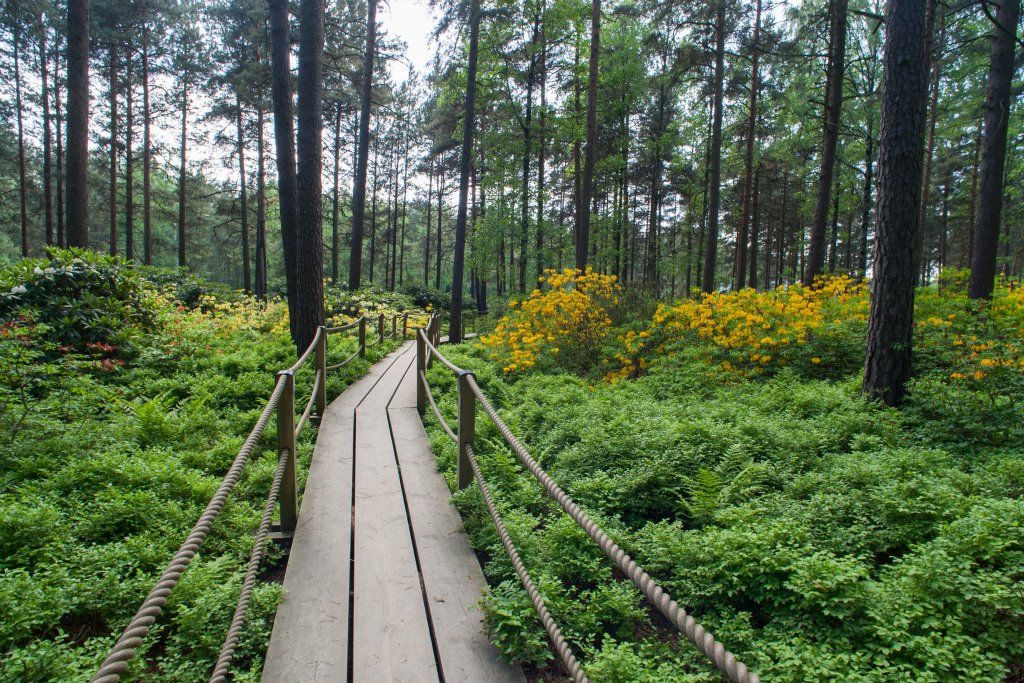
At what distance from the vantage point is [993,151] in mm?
9164

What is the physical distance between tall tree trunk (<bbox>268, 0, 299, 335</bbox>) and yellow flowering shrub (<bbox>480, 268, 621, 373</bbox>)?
13.7ft

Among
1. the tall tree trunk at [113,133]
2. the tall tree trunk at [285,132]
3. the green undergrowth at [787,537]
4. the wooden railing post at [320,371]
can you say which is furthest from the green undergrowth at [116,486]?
the tall tree trunk at [113,133]

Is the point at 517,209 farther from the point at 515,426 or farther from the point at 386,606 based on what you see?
the point at 386,606

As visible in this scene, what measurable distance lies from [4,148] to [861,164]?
132 ft

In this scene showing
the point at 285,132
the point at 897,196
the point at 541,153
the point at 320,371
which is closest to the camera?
the point at 897,196

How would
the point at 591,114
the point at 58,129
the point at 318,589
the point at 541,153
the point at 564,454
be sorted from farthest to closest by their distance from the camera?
the point at 58,129, the point at 541,153, the point at 591,114, the point at 564,454, the point at 318,589

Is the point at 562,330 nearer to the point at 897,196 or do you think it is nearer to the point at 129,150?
the point at 897,196

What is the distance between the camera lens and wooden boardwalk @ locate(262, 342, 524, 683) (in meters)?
2.28

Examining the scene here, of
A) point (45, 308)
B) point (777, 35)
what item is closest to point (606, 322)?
point (45, 308)

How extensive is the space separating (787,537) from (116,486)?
4.87m

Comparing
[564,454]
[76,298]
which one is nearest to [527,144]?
[76,298]

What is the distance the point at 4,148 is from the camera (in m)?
20.8

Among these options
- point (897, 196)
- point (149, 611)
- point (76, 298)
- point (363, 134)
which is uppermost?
point (363, 134)

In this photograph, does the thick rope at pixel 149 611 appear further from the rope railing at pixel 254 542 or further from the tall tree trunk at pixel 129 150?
the tall tree trunk at pixel 129 150
